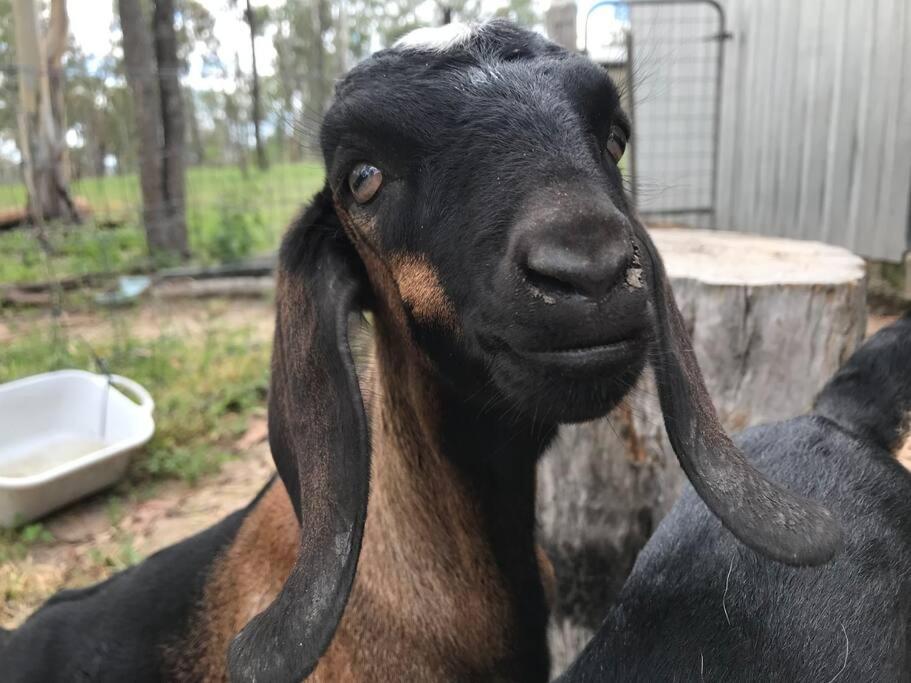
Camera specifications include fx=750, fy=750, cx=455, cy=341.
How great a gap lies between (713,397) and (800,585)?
137cm

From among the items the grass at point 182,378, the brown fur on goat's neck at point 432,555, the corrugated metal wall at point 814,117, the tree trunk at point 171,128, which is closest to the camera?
the brown fur on goat's neck at point 432,555

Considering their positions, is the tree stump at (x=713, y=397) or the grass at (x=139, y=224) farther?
the grass at (x=139, y=224)

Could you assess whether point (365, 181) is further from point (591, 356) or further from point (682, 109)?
point (682, 109)

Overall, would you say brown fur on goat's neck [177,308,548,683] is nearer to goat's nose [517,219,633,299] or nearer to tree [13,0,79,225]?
goat's nose [517,219,633,299]

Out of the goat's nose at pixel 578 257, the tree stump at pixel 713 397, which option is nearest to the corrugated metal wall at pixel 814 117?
the tree stump at pixel 713 397

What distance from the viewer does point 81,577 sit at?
11.1 ft

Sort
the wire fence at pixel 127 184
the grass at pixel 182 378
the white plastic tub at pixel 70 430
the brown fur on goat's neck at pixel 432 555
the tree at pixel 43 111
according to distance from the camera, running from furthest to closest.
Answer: the wire fence at pixel 127 184
the tree at pixel 43 111
the grass at pixel 182 378
the white plastic tub at pixel 70 430
the brown fur on goat's neck at pixel 432 555

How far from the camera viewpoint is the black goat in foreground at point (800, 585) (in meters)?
1.52

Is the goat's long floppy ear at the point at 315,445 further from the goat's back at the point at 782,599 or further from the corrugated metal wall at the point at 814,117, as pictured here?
the corrugated metal wall at the point at 814,117

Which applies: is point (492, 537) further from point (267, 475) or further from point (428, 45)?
point (267, 475)

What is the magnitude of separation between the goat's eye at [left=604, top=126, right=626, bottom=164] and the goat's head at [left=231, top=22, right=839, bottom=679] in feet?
0.04

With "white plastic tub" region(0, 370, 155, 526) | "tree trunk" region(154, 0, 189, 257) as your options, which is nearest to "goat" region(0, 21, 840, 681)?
"white plastic tub" region(0, 370, 155, 526)

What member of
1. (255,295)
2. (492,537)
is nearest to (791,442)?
(492,537)

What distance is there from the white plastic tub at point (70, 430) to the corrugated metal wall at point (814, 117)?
3.52m
